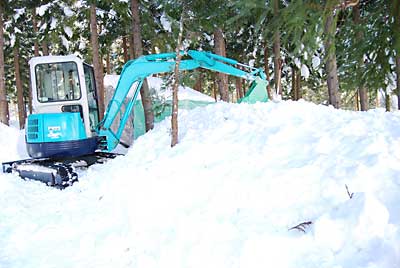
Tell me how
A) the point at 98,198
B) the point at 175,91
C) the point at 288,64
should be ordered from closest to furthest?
the point at 98,198, the point at 175,91, the point at 288,64

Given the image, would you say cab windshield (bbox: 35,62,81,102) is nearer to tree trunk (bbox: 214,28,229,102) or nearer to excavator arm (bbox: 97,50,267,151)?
excavator arm (bbox: 97,50,267,151)

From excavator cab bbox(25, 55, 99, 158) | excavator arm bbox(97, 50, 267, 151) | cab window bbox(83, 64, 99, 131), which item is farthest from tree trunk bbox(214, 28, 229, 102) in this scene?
excavator cab bbox(25, 55, 99, 158)

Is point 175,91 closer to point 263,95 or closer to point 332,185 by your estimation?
point 263,95

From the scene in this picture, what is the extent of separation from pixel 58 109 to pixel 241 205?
231 inches

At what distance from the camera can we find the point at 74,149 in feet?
26.8

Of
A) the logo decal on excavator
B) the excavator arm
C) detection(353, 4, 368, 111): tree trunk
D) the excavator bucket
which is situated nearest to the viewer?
detection(353, 4, 368, 111): tree trunk

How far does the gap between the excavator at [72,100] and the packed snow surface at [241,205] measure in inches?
57.1

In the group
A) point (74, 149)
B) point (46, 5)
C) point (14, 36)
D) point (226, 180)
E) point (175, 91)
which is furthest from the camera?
point (14, 36)

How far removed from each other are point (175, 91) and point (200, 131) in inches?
38.2

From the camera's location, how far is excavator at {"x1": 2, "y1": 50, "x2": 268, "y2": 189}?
778cm

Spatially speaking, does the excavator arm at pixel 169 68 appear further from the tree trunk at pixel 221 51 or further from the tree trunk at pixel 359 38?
the tree trunk at pixel 221 51

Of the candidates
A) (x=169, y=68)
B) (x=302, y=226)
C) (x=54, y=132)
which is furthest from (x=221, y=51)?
(x=302, y=226)

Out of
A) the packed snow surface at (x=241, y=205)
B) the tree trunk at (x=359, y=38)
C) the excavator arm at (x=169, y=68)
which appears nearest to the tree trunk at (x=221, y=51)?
the tree trunk at (x=359, y=38)

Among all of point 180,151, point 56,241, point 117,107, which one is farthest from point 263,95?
point 56,241
